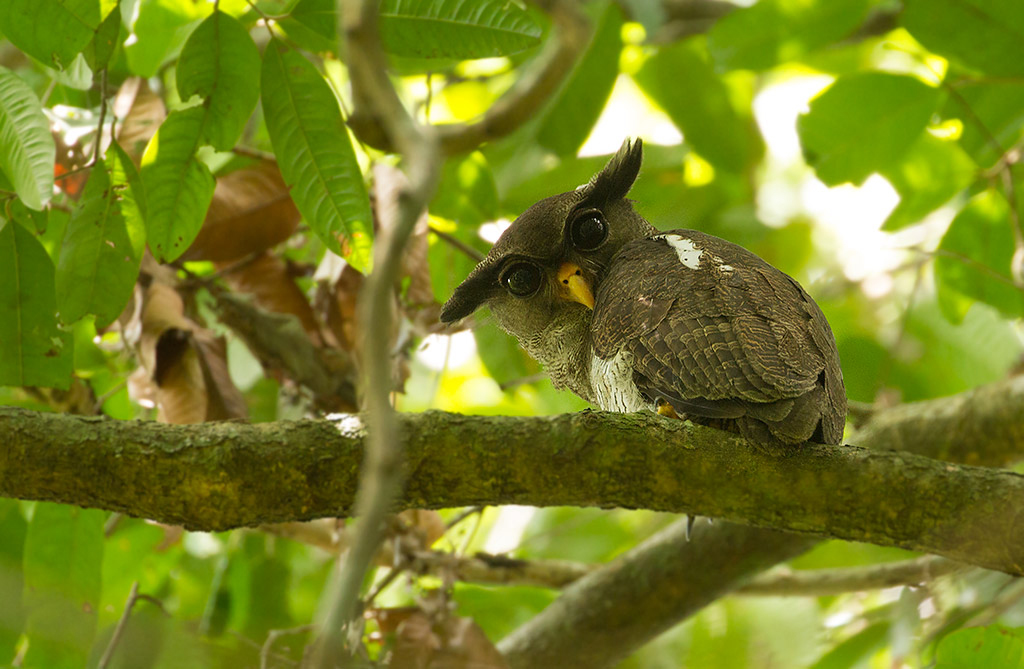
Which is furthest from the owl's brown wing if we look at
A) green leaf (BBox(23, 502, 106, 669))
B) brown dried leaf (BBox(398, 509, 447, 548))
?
green leaf (BBox(23, 502, 106, 669))

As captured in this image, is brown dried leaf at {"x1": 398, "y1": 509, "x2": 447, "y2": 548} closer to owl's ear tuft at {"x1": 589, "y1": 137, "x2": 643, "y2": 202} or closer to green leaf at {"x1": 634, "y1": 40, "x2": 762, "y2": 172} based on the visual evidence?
owl's ear tuft at {"x1": 589, "y1": 137, "x2": 643, "y2": 202}

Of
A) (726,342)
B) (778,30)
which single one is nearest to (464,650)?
(726,342)

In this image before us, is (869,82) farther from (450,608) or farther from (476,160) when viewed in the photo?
(450,608)

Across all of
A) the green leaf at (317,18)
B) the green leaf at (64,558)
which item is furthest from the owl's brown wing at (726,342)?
the green leaf at (64,558)

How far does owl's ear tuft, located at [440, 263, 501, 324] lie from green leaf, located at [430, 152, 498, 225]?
55 cm

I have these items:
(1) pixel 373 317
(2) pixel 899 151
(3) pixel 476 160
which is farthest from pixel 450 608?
(1) pixel 373 317

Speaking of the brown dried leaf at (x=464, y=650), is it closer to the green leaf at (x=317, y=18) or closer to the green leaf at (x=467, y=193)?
the green leaf at (x=467, y=193)

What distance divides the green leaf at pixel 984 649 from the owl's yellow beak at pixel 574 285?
1.25 metres

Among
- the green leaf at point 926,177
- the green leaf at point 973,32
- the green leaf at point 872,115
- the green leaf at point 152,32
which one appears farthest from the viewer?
the green leaf at point 926,177

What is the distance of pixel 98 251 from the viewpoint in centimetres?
237

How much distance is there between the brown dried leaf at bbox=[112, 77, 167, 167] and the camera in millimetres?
2943

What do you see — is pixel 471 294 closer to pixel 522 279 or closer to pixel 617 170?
pixel 522 279

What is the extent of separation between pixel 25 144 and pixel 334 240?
738 mm

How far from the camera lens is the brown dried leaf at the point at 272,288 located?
11.3ft
